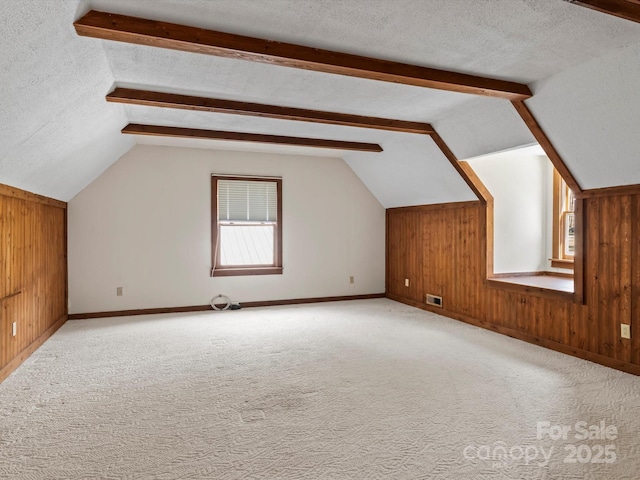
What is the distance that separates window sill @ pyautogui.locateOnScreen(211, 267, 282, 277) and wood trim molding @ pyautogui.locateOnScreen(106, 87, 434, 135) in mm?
2746

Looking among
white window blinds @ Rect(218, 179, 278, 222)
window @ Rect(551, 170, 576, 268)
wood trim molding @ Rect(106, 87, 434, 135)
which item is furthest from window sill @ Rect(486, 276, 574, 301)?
white window blinds @ Rect(218, 179, 278, 222)

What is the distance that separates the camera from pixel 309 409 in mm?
2689

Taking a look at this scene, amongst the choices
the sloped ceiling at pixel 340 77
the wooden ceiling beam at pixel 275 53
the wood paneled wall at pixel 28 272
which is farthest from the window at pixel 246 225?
the wooden ceiling beam at pixel 275 53

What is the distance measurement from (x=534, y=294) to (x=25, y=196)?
16.4 ft

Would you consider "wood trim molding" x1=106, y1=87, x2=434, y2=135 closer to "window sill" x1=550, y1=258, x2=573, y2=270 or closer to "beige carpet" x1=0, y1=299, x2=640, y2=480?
"beige carpet" x1=0, y1=299, x2=640, y2=480

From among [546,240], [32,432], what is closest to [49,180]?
[32,432]

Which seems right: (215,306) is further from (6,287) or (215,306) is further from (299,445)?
(299,445)

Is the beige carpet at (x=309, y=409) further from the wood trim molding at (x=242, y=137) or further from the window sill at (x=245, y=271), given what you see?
the wood trim molding at (x=242, y=137)

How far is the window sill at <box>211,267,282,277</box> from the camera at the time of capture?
19.6ft

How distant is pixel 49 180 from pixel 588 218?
16.7 feet

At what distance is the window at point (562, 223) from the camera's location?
5.27m

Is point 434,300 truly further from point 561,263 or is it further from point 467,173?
point 467,173

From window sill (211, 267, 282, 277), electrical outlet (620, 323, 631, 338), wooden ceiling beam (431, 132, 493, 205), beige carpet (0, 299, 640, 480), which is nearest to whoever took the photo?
beige carpet (0, 299, 640, 480)

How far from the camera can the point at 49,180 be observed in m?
4.00
